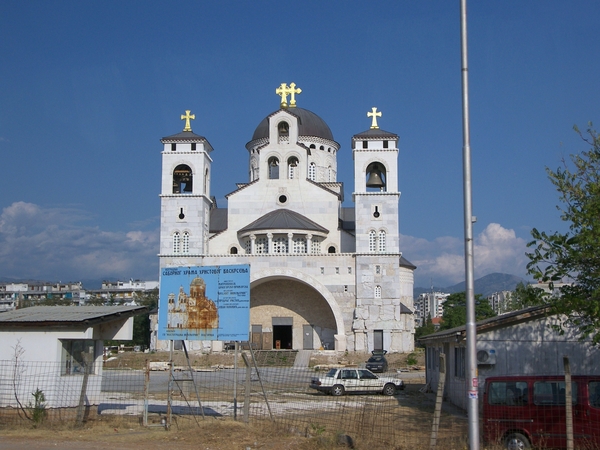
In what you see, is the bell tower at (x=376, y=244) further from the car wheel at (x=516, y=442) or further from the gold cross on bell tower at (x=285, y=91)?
the car wheel at (x=516, y=442)

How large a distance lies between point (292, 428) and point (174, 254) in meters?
33.5

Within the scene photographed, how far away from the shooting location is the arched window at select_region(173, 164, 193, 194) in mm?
49375

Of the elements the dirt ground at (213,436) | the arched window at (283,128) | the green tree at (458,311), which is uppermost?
the arched window at (283,128)

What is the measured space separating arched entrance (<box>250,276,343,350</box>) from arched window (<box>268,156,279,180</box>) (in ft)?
27.9

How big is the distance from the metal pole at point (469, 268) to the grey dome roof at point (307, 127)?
49.0m

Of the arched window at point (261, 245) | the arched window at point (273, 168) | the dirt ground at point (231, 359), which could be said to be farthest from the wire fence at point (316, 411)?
the arched window at point (273, 168)

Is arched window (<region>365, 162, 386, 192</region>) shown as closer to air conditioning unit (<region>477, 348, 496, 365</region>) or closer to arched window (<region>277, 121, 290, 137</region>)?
arched window (<region>277, 121, 290, 137</region>)

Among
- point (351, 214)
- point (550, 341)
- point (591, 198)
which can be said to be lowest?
point (550, 341)

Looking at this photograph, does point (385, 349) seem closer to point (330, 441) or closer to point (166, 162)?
point (166, 162)

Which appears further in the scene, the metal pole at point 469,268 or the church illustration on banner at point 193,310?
the church illustration on banner at point 193,310

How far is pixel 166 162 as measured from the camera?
49031mm

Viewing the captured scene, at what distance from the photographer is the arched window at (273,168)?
51.5 meters

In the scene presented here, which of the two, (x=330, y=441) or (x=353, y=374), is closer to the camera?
(x=330, y=441)

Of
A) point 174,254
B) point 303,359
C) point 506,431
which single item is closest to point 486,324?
point 506,431
